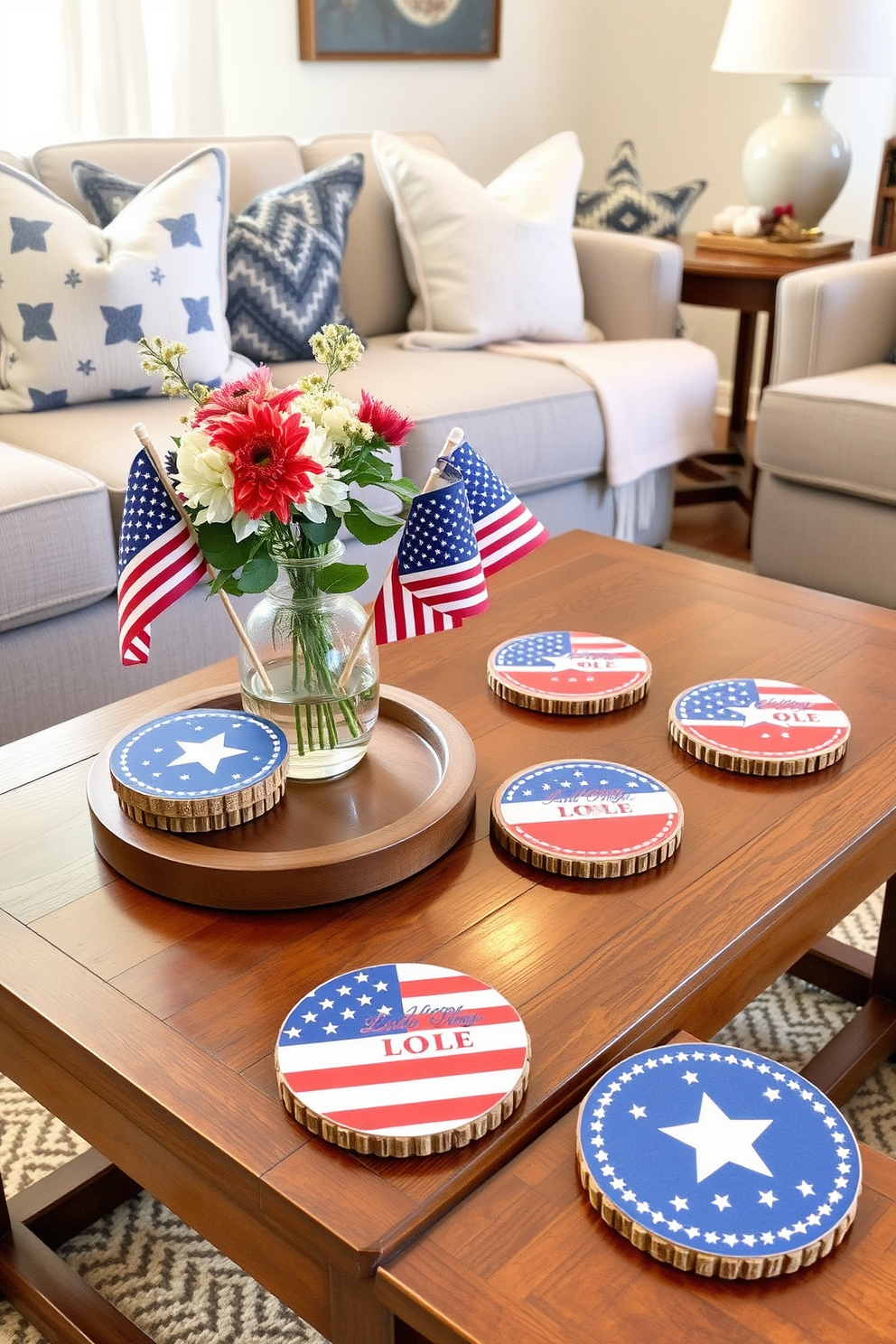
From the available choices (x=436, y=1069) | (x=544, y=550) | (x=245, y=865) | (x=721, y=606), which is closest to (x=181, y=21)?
(x=544, y=550)

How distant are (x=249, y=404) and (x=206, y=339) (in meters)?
1.42

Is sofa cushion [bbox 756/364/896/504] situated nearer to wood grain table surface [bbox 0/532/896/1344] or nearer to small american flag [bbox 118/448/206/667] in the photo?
wood grain table surface [bbox 0/532/896/1344]

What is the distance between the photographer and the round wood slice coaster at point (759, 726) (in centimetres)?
119

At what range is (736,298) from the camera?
9.55 ft

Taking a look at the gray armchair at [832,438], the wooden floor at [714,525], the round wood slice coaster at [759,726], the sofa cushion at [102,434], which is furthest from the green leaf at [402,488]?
the wooden floor at [714,525]

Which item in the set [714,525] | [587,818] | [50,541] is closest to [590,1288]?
[587,818]

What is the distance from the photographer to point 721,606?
1589mm

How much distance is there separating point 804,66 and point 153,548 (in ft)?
8.02

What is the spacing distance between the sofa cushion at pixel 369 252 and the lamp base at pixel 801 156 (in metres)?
0.96

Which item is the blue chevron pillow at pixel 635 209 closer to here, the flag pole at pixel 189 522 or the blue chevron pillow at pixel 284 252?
the blue chevron pillow at pixel 284 252

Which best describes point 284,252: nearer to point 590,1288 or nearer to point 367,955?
point 367,955

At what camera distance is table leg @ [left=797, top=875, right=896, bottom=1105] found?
137 centimetres

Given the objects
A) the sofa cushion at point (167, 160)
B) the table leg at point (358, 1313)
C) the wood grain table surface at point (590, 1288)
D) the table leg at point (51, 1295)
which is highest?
the sofa cushion at point (167, 160)

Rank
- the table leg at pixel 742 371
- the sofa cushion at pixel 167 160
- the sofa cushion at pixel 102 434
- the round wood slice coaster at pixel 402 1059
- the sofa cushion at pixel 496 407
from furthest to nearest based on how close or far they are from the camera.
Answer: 1. the table leg at pixel 742 371
2. the sofa cushion at pixel 167 160
3. the sofa cushion at pixel 496 407
4. the sofa cushion at pixel 102 434
5. the round wood slice coaster at pixel 402 1059
